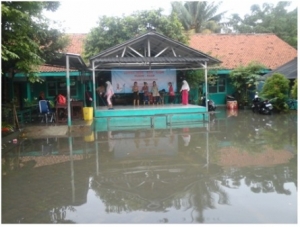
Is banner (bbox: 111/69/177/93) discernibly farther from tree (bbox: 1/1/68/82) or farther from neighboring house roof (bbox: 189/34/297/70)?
tree (bbox: 1/1/68/82)

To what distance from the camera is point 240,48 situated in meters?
22.6

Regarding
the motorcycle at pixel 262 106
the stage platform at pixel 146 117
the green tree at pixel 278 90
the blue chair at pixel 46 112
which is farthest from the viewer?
the green tree at pixel 278 90

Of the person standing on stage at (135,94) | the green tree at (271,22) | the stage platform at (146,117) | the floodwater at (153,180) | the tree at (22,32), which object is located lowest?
the floodwater at (153,180)

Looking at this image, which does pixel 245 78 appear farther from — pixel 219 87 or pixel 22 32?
pixel 22 32

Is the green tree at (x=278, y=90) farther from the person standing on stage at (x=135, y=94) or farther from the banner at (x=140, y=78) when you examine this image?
the person standing on stage at (x=135, y=94)

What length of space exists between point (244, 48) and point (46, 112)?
14.6m

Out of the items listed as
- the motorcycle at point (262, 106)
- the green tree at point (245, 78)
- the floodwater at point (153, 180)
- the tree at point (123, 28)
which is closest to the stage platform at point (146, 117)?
the motorcycle at point (262, 106)

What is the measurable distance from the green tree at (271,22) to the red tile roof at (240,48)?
13.6 ft

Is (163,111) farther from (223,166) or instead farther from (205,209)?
(205,209)

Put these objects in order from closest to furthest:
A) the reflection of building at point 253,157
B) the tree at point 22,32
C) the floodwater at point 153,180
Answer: the floodwater at point 153,180 < the reflection of building at point 253,157 < the tree at point 22,32

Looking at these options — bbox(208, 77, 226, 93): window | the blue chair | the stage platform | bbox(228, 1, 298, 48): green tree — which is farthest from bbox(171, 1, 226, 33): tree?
the blue chair

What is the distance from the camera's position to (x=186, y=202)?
4461mm

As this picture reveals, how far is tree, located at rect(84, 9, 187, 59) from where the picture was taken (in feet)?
59.1

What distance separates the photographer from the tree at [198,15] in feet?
87.4
